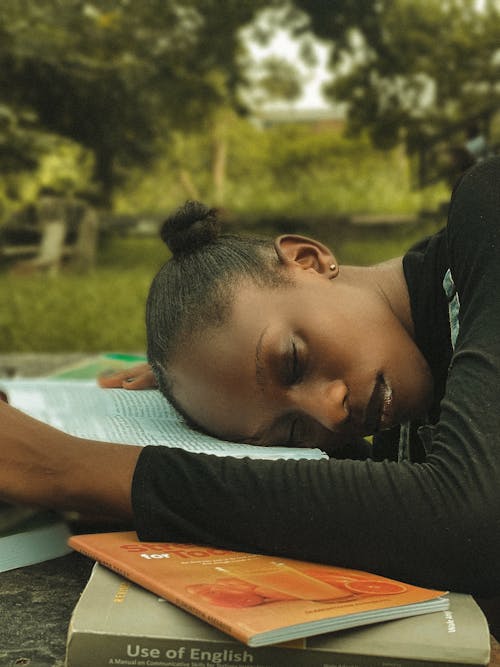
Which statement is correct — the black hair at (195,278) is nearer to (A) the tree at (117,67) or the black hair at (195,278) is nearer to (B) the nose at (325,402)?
(B) the nose at (325,402)

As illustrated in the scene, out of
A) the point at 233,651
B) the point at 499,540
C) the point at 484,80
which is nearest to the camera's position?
the point at 233,651

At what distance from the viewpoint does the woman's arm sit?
117 centimetres

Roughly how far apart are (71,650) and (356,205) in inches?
167

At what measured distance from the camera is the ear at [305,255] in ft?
5.43

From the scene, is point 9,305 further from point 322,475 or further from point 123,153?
point 322,475

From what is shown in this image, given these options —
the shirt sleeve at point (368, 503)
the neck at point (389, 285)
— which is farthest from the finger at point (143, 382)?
the shirt sleeve at point (368, 503)

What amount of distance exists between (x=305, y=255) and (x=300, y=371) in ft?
1.20

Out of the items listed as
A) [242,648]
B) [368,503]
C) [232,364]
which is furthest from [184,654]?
[232,364]

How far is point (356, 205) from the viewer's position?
194 inches

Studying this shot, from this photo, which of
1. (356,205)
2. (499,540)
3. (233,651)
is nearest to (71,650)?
(233,651)

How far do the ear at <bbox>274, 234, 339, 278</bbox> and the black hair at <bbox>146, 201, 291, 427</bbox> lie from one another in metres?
0.02

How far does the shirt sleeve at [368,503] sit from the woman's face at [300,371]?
268 millimetres

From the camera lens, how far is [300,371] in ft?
4.67

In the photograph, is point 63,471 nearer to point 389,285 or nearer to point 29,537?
point 29,537
